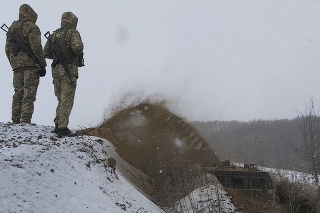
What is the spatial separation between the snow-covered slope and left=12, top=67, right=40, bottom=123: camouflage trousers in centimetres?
44

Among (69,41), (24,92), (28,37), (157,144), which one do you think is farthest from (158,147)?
(28,37)

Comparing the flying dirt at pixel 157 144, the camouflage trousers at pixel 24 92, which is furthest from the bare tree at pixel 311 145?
the camouflage trousers at pixel 24 92

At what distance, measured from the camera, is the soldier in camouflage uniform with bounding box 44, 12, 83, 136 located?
7230mm

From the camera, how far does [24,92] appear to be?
7684 mm

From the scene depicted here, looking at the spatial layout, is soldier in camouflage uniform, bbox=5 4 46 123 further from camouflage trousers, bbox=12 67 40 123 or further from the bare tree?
the bare tree

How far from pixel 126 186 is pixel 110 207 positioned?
1.70 m

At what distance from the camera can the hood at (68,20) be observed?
299 inches

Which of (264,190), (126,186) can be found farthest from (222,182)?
(126,186)

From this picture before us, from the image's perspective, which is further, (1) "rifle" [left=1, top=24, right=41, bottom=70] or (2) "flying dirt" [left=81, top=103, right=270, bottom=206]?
(2) "flying dirt" [left=81, top=103, right=270, bottom=206]

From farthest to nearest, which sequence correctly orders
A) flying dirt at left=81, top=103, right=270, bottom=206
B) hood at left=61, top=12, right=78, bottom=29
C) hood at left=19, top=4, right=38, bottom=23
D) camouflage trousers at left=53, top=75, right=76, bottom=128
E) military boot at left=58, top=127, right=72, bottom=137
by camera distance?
1. flying dirt at left=81, top=103, right=270, bottom=206
2. hood at left=19, top=4, right=38, bottom=23
3. hood at left=61, top=12, right=78, bottom=29
4. military boot at left=58, top=127, right=72, bottom=137
5. camouflage trousers at left=53, top=75, right=76, bottom=128

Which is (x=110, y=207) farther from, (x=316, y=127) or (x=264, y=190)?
(x=316, y=127)

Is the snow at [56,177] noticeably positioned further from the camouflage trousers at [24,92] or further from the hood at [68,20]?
the hood at [68,20]

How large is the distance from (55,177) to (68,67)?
271cm

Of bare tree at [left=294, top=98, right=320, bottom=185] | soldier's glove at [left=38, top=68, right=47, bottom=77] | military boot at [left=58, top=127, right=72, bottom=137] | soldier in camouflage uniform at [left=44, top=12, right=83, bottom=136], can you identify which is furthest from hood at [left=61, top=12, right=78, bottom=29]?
bare tree at [left=294, top=98, right=320, bottom=185]
